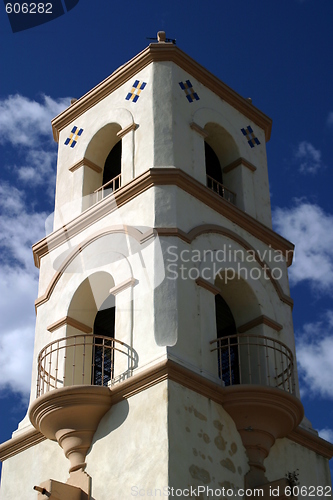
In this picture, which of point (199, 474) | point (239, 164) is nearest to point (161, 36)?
point (239, 164)

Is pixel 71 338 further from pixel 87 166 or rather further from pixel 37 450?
pixel 87 166

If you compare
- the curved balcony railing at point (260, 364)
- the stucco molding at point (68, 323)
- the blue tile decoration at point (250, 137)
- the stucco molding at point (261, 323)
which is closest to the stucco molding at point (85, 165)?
the blue tile decoration at point (250, 137)

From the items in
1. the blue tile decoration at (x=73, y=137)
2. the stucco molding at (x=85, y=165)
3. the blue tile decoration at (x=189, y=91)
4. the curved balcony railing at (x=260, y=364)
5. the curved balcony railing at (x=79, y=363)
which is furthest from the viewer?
the blue tile decoration at (x=73, y=137)

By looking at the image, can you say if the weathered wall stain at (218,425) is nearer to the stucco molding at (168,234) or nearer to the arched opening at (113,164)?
the stucco molding at (168,234)

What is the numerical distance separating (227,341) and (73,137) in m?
6.26

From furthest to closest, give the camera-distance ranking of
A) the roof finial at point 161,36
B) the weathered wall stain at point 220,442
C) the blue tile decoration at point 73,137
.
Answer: the blue tile decoration at point 73,137
the roof finial at point 161,36
the weathered wall stain at point 220,442

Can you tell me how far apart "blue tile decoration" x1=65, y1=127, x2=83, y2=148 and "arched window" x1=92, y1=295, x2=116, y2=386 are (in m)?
4.63

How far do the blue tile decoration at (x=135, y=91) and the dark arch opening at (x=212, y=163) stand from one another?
205 cm

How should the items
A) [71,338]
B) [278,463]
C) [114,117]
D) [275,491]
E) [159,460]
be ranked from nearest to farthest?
[159,460] → [275,491] → [278,463] → [71,338] → [114,117]

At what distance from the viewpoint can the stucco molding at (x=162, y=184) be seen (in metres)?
18.4

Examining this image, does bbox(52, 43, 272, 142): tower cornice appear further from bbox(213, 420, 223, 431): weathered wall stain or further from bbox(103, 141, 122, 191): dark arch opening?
bbox(213, 420, 223, 431): weathered wall stain

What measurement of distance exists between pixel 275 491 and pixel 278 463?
126cm

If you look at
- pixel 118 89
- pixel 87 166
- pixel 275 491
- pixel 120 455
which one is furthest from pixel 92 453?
pixel 118 89

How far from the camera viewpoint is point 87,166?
21141 mm
